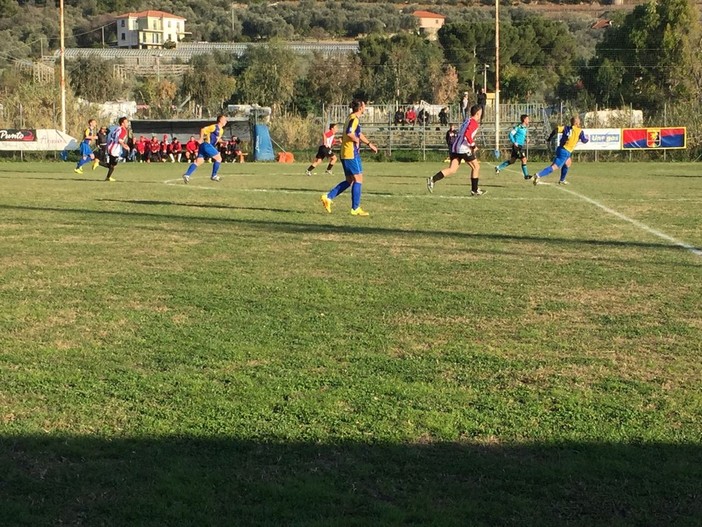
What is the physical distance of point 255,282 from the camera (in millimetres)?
9344

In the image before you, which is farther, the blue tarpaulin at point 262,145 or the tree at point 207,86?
the tree at point 207,86

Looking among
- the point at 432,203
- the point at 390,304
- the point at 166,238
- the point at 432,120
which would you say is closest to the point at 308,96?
the point at 432,120

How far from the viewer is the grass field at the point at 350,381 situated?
13.8 ft

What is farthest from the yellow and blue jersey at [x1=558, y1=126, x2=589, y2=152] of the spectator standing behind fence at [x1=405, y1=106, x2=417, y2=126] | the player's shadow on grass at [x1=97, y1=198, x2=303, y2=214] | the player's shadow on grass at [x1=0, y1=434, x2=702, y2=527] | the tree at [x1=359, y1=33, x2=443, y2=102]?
the tree at [x1=359, y1=33, x2=443, y2=102]

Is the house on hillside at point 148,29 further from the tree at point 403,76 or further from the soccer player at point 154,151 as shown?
the soccer player at point 154,151

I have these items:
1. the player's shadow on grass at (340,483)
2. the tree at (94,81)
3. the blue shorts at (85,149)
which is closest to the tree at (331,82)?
the tree at (94,81)

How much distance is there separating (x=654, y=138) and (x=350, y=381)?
38.1m

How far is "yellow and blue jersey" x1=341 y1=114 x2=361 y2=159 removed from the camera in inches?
609

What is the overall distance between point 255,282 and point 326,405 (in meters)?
4.08

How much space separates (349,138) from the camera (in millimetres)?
15547

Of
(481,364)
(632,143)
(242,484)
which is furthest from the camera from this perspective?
(632,143)

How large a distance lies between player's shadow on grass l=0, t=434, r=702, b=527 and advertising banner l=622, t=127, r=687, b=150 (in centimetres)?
3825

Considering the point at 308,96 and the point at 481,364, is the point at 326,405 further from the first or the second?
the point at 308,96

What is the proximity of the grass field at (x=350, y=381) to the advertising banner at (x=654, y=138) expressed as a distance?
97.7ft
